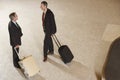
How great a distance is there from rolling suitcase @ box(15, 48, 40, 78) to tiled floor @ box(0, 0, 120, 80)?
183 millimetres

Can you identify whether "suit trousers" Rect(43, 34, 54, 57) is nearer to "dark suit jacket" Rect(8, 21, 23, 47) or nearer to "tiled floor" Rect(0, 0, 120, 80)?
"tiled floor" Rect(0, 0, 120, 80)

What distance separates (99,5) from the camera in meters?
6.23

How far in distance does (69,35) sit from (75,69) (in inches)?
43.2

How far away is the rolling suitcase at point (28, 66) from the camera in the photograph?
3.84 meters

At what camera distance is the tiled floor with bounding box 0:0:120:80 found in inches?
165

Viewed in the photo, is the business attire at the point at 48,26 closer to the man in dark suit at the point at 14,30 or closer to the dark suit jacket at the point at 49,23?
the dark suit jacket at the point at 49,23

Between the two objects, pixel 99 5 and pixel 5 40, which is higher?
pixel 5 40

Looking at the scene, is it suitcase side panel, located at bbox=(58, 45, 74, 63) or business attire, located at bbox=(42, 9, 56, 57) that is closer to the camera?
business attire, located at bbox=(42, 9, 56, 57)

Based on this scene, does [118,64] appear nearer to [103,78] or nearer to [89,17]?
[103,78]

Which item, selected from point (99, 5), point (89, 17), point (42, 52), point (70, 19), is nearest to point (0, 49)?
point (42, 52)

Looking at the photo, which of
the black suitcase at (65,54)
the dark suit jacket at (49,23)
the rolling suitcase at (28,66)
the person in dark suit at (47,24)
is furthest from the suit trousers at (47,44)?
the rolling suitcase at (28,66)

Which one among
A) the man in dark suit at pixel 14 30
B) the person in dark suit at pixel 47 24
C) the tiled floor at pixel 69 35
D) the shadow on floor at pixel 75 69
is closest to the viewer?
the man in dark suit at pixel 14 30

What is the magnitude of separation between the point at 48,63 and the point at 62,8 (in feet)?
7.65

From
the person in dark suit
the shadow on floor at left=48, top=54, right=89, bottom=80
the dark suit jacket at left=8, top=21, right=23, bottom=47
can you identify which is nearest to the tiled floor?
the shadow on floor at left=48, top=54, right=89, bottom=80
